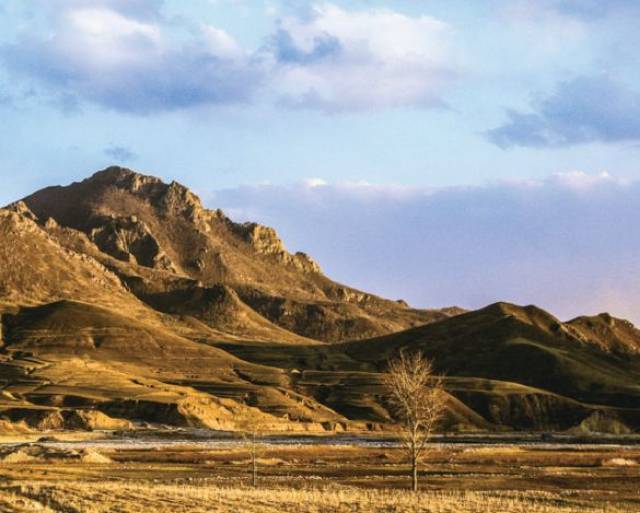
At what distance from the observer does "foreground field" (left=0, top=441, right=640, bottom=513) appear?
46.2 m

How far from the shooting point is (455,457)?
10806cm

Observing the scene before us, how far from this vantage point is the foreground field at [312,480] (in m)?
46.2

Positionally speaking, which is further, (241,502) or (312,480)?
(312,480)

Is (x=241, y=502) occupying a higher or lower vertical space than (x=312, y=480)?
higher

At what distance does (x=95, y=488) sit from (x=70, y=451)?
159 feet

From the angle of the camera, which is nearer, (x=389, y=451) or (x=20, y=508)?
(x=20, y=508)

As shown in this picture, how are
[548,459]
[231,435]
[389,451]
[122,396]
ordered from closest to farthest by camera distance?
[548,459]
[389,451]
[231,435]
[122,396]

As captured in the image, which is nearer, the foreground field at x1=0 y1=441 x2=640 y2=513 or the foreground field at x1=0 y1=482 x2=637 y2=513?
the foreground field at x1=0 y1=482 x2=637 y2=513

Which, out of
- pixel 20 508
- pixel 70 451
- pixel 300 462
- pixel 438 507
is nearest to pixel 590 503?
pixel 438 507

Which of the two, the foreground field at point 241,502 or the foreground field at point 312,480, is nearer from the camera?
the foreground field at point 241,502

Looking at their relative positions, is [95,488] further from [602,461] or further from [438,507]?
[602,461]

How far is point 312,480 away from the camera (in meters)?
74.6

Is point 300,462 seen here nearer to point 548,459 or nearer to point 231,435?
point 548,459

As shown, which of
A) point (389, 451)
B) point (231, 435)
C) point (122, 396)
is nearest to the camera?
point (389, 451)
